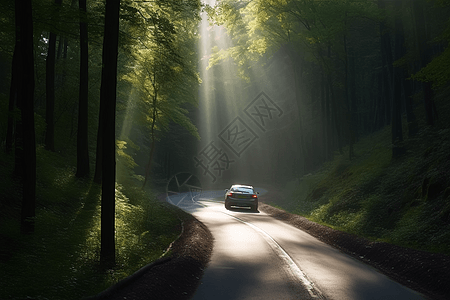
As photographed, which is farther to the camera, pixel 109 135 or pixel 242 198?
pixel 242 198

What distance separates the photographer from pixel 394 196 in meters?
16.5

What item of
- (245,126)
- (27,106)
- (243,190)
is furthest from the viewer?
(245,126)

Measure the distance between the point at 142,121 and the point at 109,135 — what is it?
16.5 metres

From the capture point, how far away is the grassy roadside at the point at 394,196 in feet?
39.7

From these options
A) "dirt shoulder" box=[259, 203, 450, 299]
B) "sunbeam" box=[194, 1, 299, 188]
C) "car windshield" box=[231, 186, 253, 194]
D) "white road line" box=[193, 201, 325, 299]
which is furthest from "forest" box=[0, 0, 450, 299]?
"sunbeam" box=[194, 1, 299, 188]

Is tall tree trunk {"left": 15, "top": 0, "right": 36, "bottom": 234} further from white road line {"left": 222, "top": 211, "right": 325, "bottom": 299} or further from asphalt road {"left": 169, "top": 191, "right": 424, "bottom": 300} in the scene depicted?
white road line {"left": 222, "top": 211, "right": 325, "bottom": 299}

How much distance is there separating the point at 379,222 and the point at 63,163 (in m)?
14.3

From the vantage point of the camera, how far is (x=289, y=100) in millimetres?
59062

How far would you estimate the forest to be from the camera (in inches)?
347

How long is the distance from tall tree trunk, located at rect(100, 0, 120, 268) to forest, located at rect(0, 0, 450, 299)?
0.03m

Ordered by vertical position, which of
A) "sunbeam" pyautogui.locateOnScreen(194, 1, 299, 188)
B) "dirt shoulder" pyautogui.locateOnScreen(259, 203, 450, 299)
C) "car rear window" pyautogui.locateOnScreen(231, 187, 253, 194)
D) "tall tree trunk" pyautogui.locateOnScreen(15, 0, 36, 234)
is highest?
"sunbeam" pyautogui.locateOnScreen(194, 1, 299, 188)

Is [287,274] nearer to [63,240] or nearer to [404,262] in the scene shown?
[404,262]

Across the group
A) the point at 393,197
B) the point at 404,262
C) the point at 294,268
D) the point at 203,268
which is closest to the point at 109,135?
the point at 203,268

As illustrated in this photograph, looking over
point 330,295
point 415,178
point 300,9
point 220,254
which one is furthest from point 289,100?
point 330,295
